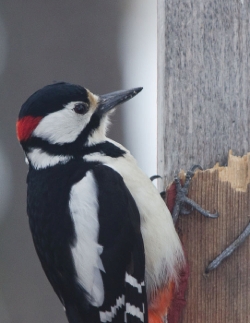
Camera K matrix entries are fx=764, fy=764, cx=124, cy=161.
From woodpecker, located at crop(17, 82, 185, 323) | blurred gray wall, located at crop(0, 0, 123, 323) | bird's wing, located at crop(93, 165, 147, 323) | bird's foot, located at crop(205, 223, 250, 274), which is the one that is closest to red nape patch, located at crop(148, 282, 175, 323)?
woodpecker, located at crop(17, 82, 185, 323)

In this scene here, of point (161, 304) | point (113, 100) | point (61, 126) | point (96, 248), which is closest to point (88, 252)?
point (96, 248)

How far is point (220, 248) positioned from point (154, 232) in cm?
28

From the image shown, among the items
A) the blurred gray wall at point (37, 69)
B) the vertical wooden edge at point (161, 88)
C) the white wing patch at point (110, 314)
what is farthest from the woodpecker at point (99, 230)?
A: the blurred gray wall at point (37, 69)

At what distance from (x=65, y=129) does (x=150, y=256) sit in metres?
0.67

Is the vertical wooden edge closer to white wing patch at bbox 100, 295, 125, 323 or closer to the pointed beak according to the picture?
the pointed beak

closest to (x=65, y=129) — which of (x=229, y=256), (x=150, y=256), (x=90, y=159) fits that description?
(x=90, y=159)

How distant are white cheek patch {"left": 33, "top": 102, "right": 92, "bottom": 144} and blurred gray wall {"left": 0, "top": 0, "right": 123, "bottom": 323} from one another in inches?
51.4

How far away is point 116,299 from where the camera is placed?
121 inches

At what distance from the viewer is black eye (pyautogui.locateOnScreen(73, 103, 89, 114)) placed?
3.39 m

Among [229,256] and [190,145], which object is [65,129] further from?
[229,256]

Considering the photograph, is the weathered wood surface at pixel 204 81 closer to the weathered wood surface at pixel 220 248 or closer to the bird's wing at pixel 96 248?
the weathered wood surface at pixel 220 248

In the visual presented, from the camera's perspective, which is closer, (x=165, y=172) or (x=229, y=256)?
(x=229, y=256)

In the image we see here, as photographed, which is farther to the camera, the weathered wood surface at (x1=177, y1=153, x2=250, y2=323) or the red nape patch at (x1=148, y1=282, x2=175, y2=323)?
the red nape patch at (x1=148, y1=282, x2=175, y2=323)

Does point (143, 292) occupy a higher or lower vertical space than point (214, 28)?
lower
